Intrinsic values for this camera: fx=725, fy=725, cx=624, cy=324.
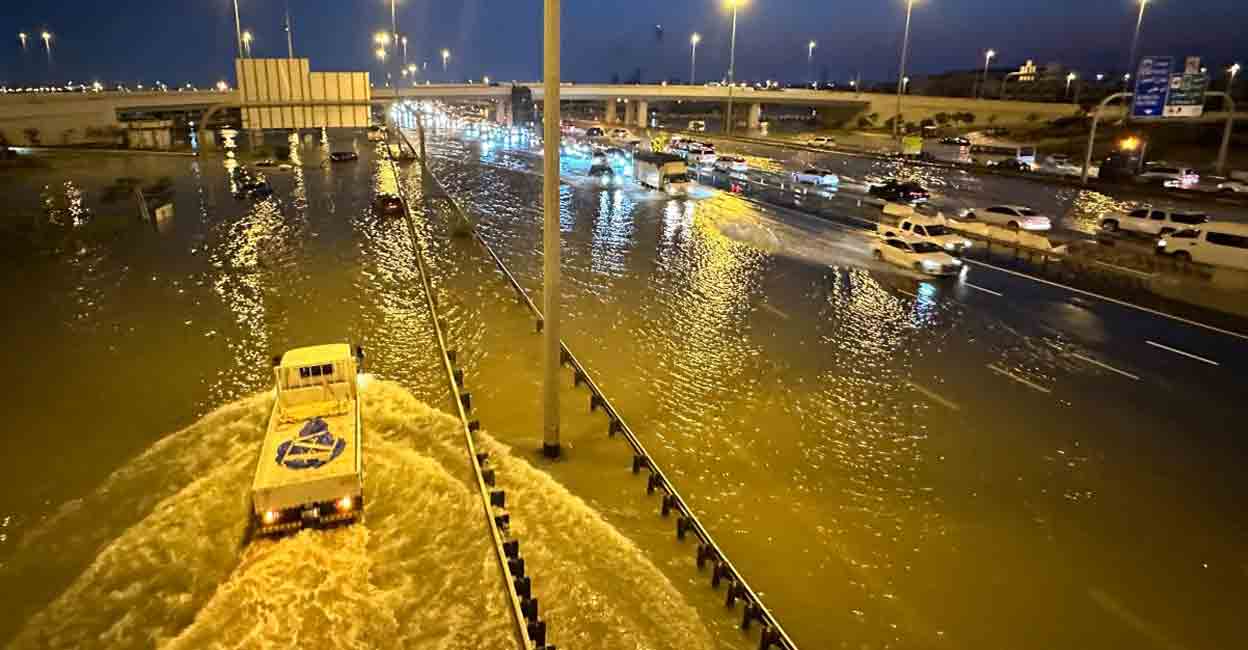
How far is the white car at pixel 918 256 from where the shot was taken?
2712 cm

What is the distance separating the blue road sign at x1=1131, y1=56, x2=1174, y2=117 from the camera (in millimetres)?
41969

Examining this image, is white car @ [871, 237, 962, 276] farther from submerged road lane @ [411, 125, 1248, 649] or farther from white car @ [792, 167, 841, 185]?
white car @ [792, 167, 841, 185]

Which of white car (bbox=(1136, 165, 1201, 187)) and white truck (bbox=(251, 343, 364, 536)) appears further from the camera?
white car (bbox=(1136, 165, 1201, 187))

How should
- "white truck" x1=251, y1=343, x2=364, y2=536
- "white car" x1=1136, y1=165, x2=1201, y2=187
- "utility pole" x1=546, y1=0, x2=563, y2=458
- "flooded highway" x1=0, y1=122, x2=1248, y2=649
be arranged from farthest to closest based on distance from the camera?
"white car" x1=1136, y1=165, x2=1201, y2=187 → "utility pole" x1=546, y1=0, x2=563, y2=458 → "white truck" x1=251, y1=343, x2=364, y2=536 → "flooded highway" x1=0, y1=122, x2=1248, y2=649

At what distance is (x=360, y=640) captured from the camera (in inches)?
355

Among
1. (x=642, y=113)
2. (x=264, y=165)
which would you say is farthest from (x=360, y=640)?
(x=642, y=113)

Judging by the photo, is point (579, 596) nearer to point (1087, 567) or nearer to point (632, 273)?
point (1087, 567)

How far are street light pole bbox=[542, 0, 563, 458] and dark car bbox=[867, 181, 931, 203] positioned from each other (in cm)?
3590

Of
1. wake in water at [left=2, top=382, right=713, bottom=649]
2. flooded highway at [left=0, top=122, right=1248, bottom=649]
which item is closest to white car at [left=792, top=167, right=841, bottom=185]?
flooded highway at [left=0, top=122, right=1248, bottom=649]

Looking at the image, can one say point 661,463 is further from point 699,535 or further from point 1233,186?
point 1233,186

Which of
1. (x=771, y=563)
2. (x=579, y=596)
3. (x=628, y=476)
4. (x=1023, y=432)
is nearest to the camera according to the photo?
(x=579, y=596)

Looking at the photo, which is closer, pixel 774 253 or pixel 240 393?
pixel 240 393

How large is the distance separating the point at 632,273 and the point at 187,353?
15.0 meters

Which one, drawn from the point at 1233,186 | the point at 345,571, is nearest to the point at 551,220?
the point at 345,571
